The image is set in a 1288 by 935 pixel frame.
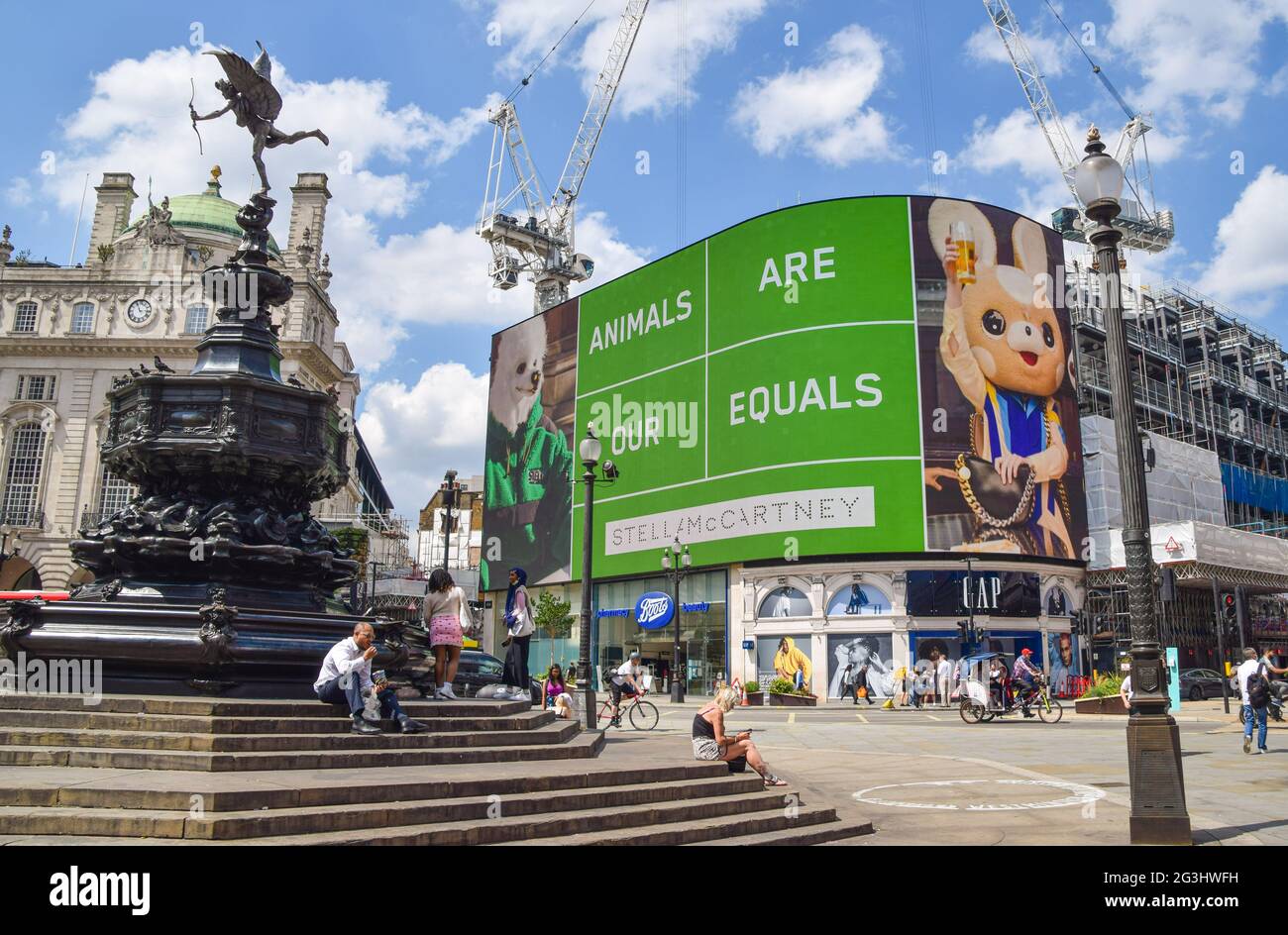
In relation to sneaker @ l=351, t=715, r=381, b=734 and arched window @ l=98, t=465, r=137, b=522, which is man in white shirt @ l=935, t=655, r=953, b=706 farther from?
arched window @ l=98, t=465, r=137, b=522

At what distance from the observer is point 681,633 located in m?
Answer: 48.4

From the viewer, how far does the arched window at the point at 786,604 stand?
1695 inches

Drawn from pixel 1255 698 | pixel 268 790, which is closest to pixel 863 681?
pixel 1255 698

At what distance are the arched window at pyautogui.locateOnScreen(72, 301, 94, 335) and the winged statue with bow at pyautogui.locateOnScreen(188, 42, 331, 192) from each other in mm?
54667

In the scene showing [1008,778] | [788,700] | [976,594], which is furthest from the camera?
[976,594]

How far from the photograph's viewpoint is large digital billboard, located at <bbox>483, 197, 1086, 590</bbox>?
41.9 meters

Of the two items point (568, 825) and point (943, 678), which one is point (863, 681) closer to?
point (943, 678)

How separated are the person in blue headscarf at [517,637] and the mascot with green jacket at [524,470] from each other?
39780 millimetres

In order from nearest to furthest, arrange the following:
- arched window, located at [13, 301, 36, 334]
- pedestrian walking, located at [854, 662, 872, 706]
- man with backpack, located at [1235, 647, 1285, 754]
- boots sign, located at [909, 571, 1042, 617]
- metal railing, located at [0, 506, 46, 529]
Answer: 1. man with backpack, located at [1235, 647, 1285, 754]
2. pedestrian walking, located at [854, 662, 872, 706]
3. boots sign, located at [909, 571, 1042, 617]
4. metal railing, located at [0, 506, 46, 529]
5. arched window, located at [13, 301, 36, 334]

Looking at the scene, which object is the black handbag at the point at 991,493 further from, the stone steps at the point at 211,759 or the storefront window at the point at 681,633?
the stone steps at the point at 211,759

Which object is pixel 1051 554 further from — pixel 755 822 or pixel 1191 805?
pixel 755 822

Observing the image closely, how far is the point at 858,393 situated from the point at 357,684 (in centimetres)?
3612

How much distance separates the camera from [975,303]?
44.0 metres

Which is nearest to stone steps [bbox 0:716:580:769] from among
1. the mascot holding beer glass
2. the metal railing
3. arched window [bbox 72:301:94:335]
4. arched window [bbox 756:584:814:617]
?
arched window [bbox 756:584:814:617]
